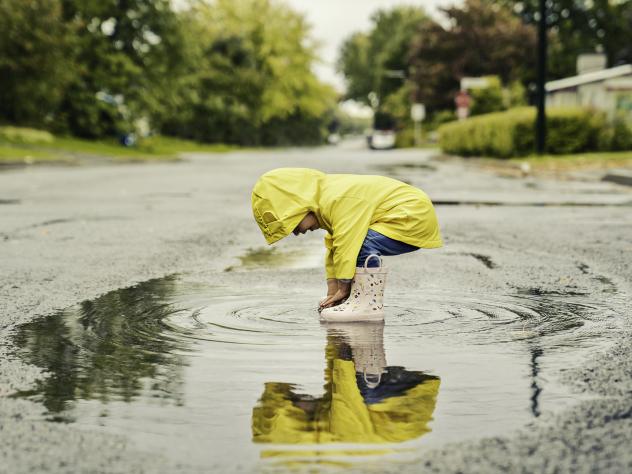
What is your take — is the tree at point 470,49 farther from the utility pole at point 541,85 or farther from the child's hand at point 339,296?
the child's hand at point 339,296

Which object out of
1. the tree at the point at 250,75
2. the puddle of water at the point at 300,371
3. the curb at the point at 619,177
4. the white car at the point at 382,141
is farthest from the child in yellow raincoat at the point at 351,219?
the white car at the point at 382,141

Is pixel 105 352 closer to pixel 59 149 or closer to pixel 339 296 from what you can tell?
pixel 339 296

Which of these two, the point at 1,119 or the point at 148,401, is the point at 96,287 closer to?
the point at 148,401

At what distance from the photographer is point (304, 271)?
916cm

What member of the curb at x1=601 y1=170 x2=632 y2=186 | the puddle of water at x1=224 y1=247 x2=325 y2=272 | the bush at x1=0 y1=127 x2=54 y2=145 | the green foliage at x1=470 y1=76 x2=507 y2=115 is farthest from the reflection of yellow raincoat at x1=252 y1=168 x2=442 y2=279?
the green foliage at x1=470 y1=76 x2=507 y2=115

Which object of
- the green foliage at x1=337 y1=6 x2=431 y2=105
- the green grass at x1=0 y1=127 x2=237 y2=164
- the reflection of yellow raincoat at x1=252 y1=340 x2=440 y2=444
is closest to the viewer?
the reflection of yellow raincoat at x1=252 y1=340 x2=440 y2=444

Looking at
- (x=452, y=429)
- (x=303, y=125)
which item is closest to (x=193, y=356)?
(x=452, y=429)

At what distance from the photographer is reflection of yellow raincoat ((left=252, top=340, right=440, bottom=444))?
13.1 ft

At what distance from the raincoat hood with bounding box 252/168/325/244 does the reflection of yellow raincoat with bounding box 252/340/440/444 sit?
1.71 meters

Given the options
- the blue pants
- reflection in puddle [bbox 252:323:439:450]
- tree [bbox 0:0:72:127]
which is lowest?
reflection in puddle [bbox 252:323:439:450]

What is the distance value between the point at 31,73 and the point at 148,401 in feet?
141

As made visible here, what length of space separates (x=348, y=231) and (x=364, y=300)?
41 cm

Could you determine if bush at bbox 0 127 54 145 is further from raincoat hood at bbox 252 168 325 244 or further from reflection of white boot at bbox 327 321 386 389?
reflection of white boot at bbox 327 321 386 389

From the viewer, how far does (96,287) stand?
27.0 ft
